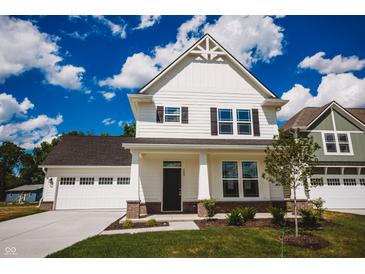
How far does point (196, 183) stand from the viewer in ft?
38.1

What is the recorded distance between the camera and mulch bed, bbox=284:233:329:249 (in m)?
5.66

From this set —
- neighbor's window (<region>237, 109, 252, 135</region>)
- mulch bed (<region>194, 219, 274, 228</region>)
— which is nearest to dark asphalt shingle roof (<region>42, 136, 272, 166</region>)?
neighbor's window (<region>237, 109, 252, 135</region>)

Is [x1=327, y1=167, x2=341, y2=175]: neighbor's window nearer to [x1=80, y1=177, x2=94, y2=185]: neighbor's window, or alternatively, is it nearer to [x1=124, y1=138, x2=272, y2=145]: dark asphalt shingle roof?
[x1=124, y1=138, x2=272, y2=145]: dark asphalt shingle roof

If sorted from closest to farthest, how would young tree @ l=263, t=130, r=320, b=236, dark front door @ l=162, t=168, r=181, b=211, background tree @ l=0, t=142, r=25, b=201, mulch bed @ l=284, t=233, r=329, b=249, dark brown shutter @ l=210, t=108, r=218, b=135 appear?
mulch bed @ l=284, t=233, r=329, b=249, young tree @ l=263, t=130, r=320, b=236, dark front door @ l=162, t=168, r=181, b=211, dark brown shutter @ l=210, t=108, r=218, b=135, background tree @ l=0, t=142, r=25, b=201

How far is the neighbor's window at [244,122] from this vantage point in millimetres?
12242

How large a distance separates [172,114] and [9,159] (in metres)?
52.8

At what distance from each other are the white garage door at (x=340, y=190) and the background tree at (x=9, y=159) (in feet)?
177

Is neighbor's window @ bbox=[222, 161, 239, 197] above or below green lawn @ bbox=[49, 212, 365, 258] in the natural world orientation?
above

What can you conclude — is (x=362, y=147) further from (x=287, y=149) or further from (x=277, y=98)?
(x=287, y=149)

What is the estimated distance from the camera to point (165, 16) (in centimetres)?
736

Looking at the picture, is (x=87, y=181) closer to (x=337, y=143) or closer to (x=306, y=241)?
(x=306, y=241)

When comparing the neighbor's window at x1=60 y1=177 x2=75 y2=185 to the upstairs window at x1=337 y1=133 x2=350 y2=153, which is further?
the upstairs window at x1=337 y1=133 x2=350 y2=153

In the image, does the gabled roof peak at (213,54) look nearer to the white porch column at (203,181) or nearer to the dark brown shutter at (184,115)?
the dark brown shutter at (184,115)

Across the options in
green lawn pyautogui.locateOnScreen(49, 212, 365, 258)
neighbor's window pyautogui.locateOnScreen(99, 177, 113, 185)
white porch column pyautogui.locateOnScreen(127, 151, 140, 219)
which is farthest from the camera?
neighbor's window pyautogui.locateOnScreen(99, 177, 113, 185)
